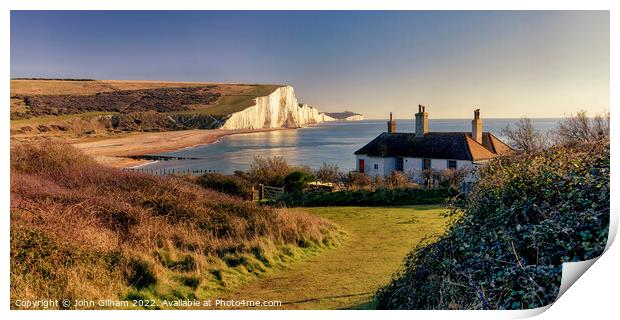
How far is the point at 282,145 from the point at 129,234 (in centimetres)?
345

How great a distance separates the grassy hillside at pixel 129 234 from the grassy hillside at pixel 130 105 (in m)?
0.47

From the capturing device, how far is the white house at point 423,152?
13.9 meters

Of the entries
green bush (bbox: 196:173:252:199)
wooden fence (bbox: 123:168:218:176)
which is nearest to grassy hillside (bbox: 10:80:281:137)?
wooden fence (bbox: 123:168:218:176)

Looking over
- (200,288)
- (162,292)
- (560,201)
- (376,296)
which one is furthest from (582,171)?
(162,292)

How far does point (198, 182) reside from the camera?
938 centimetres

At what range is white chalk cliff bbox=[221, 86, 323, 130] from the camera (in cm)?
801

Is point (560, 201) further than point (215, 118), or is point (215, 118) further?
point (215, 118)

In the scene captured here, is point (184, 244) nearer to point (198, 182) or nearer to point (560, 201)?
point (198, 182)

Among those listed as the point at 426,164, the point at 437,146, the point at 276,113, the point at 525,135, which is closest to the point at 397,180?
the point at 426,164

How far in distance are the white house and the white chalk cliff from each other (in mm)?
4959

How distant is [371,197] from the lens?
497 inches

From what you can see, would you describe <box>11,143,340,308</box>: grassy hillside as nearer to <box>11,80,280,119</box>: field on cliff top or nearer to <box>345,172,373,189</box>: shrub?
<box>11,80,280,119</box>: field on cliff top
